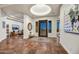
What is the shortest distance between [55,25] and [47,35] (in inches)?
25.0

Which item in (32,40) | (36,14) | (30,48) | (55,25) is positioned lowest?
(30,48)

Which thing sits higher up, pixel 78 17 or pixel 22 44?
pixel 78 17

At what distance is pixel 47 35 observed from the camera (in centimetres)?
525

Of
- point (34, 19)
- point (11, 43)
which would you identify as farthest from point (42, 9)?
point (11, 43)

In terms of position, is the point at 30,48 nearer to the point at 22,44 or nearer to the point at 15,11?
the point at 22,44

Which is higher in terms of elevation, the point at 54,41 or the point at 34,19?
the point at 34,19

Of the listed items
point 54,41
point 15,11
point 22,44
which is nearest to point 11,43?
point 22,44

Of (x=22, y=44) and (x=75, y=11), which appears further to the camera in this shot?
(x=22, y=44)

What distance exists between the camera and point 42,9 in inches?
145
